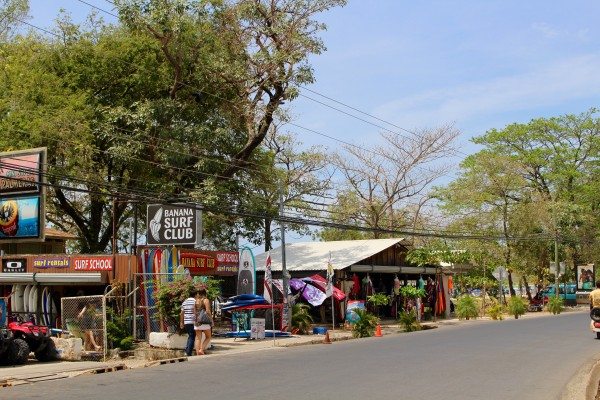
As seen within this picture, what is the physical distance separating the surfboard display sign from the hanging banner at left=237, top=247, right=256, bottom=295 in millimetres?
7696

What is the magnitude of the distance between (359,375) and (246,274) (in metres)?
14.4

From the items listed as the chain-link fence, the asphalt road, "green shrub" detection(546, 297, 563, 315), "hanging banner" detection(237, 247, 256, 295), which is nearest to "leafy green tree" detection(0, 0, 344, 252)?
"hanging banner" detection(237, 247, 256, 295)

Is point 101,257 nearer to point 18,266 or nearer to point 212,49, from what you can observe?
point 18,266

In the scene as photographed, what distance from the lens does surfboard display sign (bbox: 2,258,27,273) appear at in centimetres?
2472

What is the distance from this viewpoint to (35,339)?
59.6 feet

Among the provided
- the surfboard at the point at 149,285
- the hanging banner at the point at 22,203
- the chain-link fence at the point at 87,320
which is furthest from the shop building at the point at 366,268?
the chain-link fence at the point at 87,320

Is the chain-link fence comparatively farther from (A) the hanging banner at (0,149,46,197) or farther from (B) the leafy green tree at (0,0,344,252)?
(B) the leafy green tree at (0,0,344,252)

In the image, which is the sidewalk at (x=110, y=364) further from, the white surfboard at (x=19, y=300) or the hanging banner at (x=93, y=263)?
the white surfboard at (x=19, y=300)

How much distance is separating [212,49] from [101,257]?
13.9 metres

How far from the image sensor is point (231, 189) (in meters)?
33.2

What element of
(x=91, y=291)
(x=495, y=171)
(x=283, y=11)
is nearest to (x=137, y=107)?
(x=283, y=11)

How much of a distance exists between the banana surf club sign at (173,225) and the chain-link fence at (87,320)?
11.5 feet

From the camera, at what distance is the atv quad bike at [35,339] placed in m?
17.8

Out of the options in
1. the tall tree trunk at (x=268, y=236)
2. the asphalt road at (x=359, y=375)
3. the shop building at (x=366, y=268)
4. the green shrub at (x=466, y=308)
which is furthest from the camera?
the tall tree trunk at (x=268, y=236)
